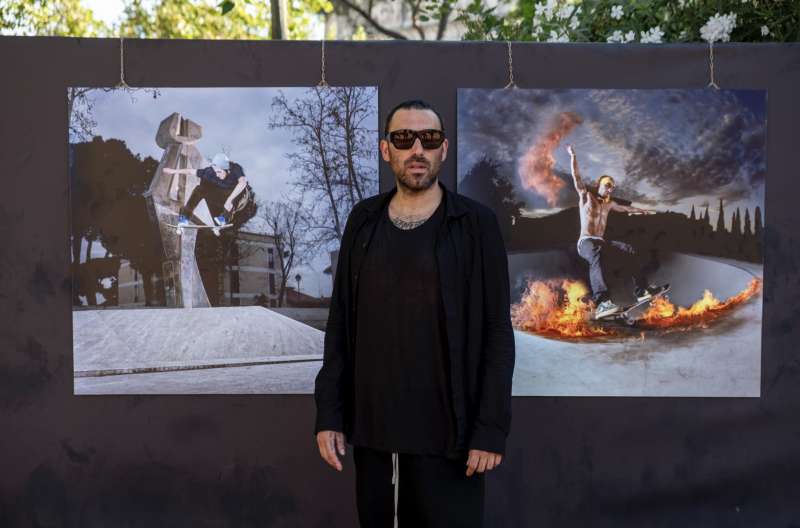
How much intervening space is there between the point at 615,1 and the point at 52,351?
12.5ft

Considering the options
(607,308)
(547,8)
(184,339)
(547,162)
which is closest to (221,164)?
(184,339)

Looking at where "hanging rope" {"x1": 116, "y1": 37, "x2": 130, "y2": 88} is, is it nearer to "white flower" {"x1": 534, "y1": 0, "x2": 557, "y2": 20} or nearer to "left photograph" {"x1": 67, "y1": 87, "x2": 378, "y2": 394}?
"left photograph" {"x1": 67, "y1": 87, "x2": 378, "y2": 394}

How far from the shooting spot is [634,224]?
12.2ft

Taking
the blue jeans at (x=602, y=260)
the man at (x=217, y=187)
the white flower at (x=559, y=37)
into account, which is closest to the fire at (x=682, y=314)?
the blue jeans at (x=602, y=260)

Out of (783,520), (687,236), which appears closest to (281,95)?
(687,236)

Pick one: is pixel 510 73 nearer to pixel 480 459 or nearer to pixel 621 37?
pixel 621 37

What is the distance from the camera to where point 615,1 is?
4988 mm

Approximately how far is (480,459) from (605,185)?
1716 millimetres

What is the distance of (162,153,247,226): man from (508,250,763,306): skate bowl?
4.42 ft

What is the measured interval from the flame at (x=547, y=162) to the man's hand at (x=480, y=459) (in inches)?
61.6

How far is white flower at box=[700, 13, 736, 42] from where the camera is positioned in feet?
13.4

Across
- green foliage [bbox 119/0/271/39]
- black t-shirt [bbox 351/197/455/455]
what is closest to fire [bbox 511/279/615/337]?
black t-shirt [bbox 351/197/455/455]

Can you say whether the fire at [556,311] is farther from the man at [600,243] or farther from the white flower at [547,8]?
the white flower at [547,8]

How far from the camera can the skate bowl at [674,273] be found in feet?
12.2
